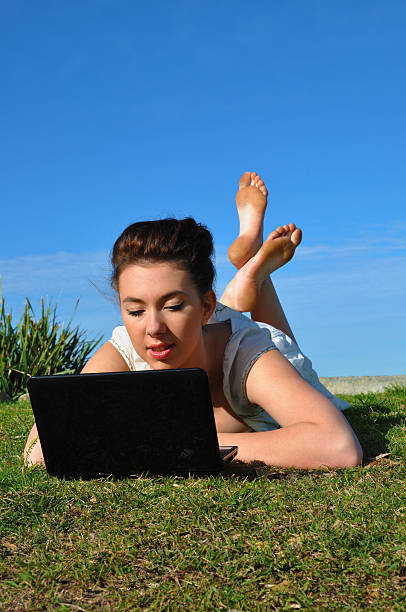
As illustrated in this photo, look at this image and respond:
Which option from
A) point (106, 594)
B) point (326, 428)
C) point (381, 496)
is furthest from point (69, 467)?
point (381, 496)

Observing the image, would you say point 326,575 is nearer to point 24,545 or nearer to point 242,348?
point 24,545

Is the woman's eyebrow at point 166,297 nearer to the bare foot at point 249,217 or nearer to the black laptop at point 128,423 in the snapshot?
the black laptop at point 128,423

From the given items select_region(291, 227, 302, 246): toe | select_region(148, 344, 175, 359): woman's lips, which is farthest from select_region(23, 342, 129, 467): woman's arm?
select_region(291, 227, 302, 246): toe

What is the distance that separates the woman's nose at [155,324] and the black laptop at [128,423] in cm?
42

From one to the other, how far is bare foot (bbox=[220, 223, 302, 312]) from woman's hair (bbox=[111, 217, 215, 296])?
1.81 metres

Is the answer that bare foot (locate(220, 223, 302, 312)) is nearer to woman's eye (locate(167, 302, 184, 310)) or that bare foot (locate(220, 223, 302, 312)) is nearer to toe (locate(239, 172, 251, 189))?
toe (locate(239, 172, 251, 189))

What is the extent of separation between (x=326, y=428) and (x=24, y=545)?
1.51m

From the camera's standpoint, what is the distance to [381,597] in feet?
6.09

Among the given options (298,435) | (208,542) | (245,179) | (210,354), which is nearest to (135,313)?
(210,354)

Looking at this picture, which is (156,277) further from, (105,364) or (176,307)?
(105,364)

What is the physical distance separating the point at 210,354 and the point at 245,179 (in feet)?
9.94

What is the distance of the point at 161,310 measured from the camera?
289cm

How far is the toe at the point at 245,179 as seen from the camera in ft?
19.7

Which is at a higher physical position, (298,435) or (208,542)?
(298,435)
